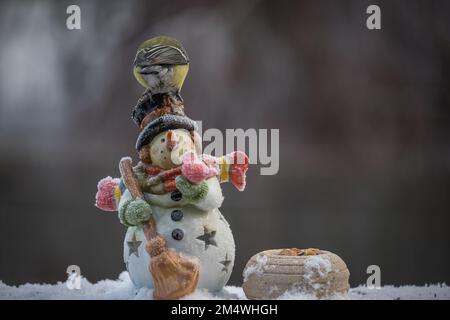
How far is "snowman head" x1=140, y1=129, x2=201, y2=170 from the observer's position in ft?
Answer: 9.52

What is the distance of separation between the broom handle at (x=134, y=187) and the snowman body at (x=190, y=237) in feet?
0.08

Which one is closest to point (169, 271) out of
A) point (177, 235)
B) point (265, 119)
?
point (177, 235)

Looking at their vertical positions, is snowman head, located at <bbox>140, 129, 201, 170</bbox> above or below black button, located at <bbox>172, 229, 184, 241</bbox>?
above

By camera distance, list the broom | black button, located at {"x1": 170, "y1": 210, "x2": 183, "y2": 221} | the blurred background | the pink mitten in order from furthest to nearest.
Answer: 1. the blurred background
2. the pink mitten
3. black button, located at {"x1": 170, "y1": 210, "x2": 183, "y2": 221}
4. the broom

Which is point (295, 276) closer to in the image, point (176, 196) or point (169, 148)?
point (176, 196)

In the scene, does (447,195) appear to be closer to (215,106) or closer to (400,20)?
(400,20)

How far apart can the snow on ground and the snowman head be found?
0.48 meters

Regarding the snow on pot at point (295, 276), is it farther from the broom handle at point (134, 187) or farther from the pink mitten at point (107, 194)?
the pink mitten at point (107, 194)

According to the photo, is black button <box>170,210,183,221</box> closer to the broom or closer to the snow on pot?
the broom

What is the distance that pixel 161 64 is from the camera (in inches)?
116

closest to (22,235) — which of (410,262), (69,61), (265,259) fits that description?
(69,61)

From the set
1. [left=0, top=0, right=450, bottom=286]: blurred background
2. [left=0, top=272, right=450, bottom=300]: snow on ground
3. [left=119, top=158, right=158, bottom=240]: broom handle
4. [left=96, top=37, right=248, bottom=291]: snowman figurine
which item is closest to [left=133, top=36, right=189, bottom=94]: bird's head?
[left=96, top=37, right=248, bottom=291]: snowman figurine

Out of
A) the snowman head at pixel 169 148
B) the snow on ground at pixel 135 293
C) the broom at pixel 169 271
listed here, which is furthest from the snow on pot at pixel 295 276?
the snowman head at pixel 169 148

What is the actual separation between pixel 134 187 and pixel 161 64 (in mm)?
471
